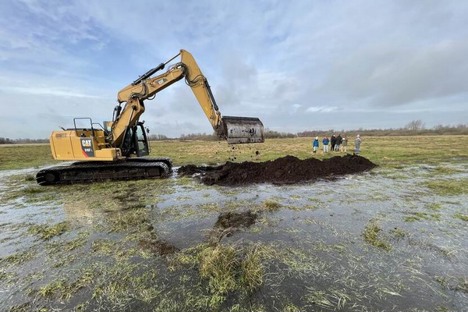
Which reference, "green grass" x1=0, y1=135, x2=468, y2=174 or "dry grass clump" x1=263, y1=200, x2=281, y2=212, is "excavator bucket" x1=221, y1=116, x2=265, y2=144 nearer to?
"dry grass clump" x1=263, y1=200, x2=281, y2=212

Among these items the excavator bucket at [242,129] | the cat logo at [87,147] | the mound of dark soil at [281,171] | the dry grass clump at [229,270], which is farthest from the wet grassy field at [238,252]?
the cat logo at [87,147]

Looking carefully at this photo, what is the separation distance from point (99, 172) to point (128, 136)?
236cm

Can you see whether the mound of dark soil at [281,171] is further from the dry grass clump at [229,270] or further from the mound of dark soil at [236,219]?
the dry grass clump at [229,270]

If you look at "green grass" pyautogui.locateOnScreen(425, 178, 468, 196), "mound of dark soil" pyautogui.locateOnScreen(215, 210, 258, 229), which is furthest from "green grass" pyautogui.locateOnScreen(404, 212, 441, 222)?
"mound of dark soil" pyautogui.locateOnScreen(215, 210, 258, 229)

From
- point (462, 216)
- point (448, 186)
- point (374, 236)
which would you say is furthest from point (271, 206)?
point (448, 186)

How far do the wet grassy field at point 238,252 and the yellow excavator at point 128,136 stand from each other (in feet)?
9.86

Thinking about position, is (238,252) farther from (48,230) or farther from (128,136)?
(128,136)

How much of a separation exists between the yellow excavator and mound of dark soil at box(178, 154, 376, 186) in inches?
79.4

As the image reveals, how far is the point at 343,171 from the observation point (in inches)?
556

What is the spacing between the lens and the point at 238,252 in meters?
5.02

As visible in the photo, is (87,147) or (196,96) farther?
(87,147)

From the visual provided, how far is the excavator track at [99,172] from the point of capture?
12375 millimetres

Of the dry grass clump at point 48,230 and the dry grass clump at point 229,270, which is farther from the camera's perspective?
the dry grass clump at point 48,230

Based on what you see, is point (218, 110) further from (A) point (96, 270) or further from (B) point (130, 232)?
(A) point (96, 270)
